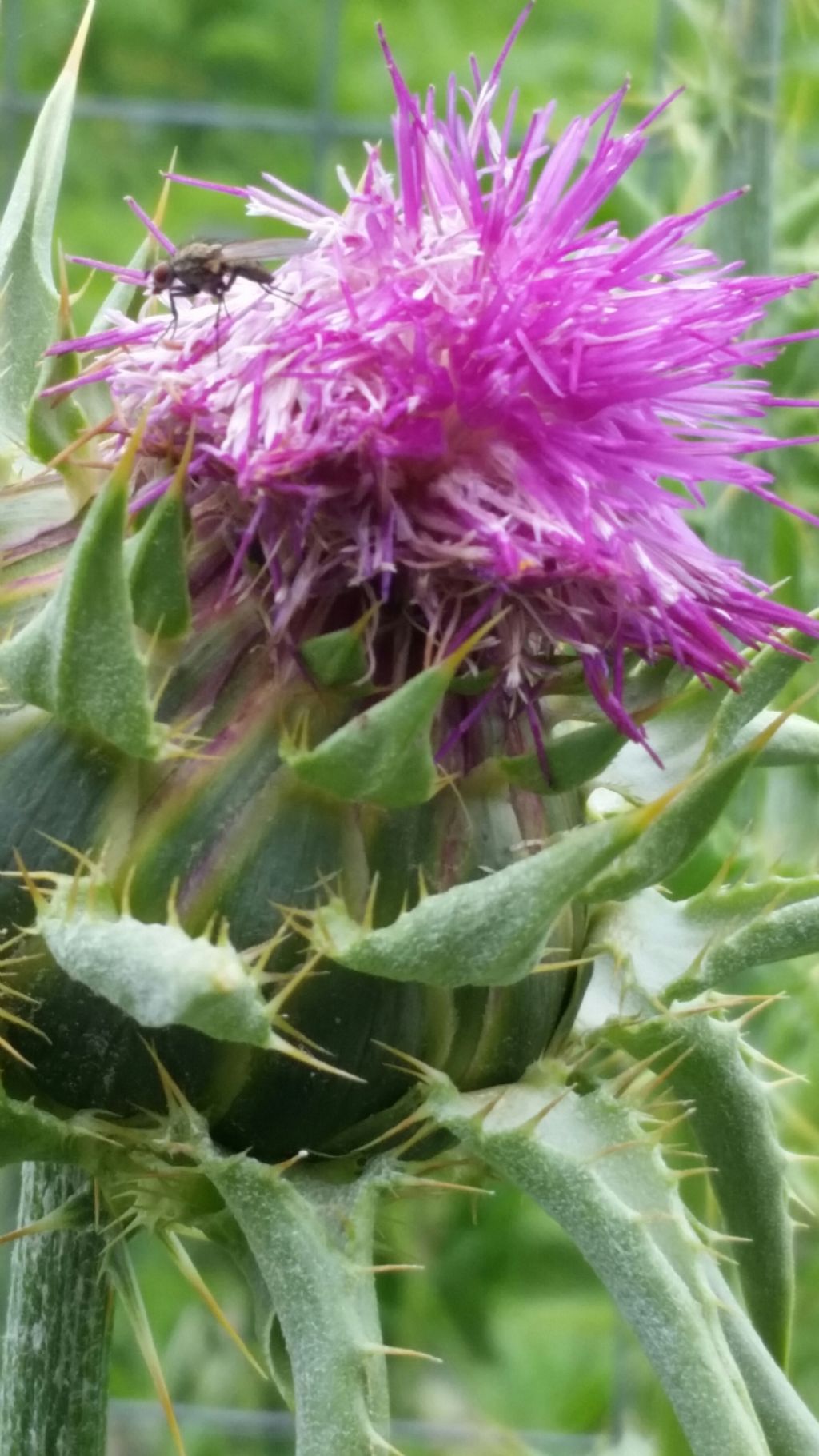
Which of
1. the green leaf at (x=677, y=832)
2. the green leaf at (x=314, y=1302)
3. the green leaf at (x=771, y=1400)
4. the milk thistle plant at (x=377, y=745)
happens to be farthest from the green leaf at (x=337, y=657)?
the green leaf at (x=771, y=1400)

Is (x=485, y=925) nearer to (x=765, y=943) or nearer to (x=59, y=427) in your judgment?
(x=765, y=943)

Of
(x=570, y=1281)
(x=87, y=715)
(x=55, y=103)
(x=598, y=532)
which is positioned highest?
(x=55, y=103)


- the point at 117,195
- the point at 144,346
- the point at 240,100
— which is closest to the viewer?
the point at 144,346

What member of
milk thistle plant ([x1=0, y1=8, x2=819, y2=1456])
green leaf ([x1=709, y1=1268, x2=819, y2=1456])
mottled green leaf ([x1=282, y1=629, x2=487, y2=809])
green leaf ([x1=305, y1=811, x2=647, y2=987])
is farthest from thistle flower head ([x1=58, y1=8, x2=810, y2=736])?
green leaf ([x1=709, y1=1268, x2=819, y2=1456])

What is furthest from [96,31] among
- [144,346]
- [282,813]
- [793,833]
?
[282,813]

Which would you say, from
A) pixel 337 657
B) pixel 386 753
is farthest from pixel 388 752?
pixel 337 657

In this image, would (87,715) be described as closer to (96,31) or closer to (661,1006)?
(661,1006)

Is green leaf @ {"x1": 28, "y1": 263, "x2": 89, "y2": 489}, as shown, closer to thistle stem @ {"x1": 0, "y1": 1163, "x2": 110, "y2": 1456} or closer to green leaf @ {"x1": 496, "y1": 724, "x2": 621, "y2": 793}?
green leaf @ {"x1": 496, "y1": 724, "x2": 621, "y2": 793}
